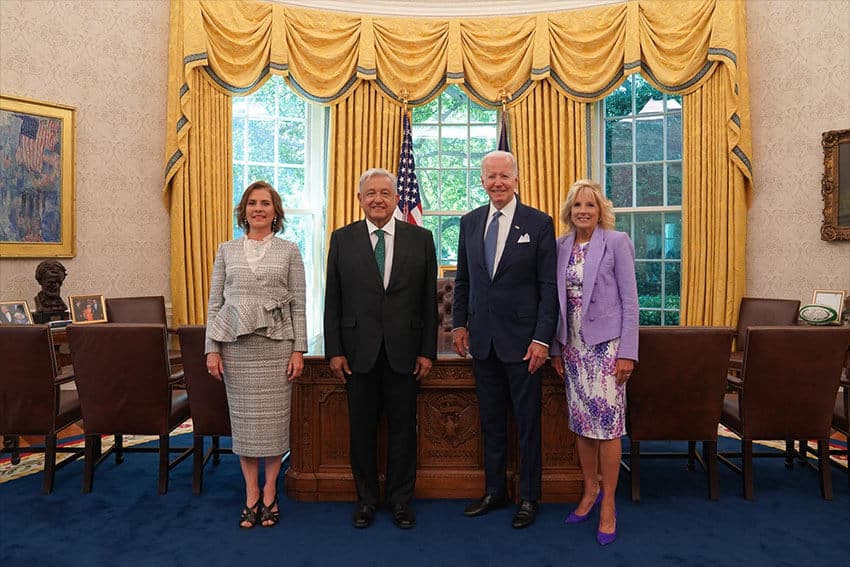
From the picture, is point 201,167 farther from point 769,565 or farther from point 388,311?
point 769,565

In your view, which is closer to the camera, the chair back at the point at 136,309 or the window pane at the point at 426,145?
the chair back at the point at 136,309

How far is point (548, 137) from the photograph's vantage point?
5695 millimetres

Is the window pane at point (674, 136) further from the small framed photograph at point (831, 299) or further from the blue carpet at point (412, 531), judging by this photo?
the blue carpet at point (412, 531)

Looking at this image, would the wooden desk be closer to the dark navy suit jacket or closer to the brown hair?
the dark navy suit jacket

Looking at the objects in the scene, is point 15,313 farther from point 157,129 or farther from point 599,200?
point 599,200

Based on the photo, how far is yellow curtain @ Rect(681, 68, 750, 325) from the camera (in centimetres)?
520

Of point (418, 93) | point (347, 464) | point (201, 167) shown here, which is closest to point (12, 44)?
point (201, 167)

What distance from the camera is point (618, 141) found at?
5.93m

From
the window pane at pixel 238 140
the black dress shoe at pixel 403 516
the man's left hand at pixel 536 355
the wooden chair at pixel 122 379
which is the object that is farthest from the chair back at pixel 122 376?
the window pane at pixel 238 140

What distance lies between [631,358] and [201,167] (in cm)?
417

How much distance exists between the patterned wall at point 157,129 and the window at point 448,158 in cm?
242

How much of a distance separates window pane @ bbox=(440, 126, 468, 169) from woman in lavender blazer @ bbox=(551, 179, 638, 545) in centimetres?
363

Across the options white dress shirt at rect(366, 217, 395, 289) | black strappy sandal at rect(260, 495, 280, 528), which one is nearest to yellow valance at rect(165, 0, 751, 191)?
white dress shirt at rect(366, 217, 395, 289)

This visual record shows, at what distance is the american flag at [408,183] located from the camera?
225 inches
